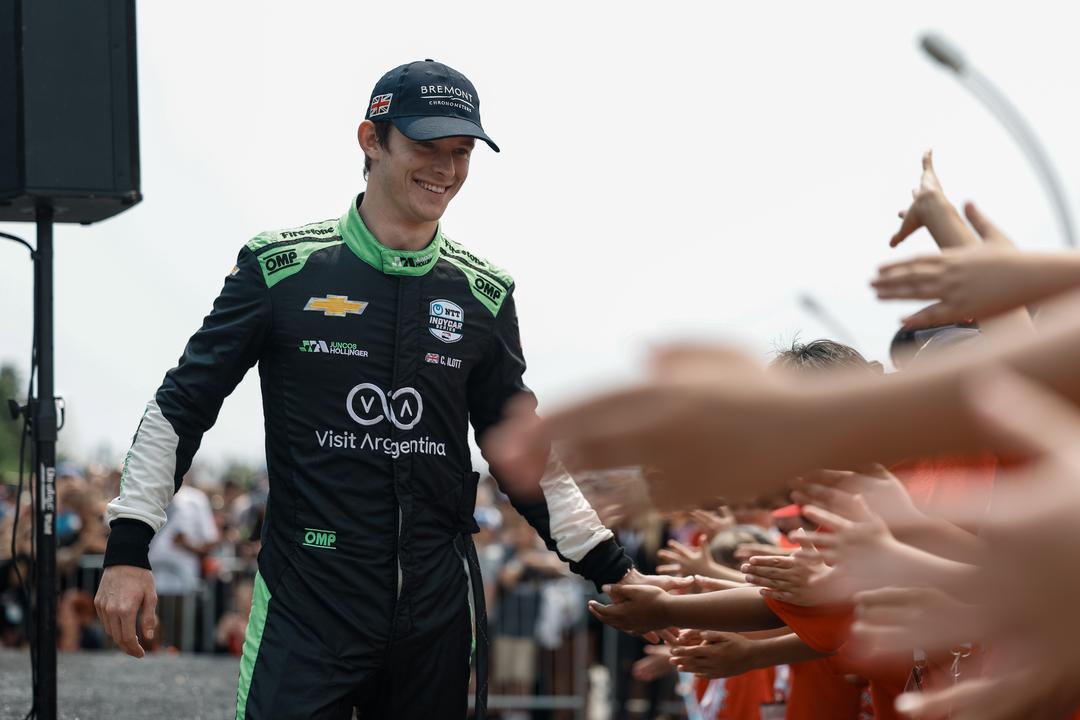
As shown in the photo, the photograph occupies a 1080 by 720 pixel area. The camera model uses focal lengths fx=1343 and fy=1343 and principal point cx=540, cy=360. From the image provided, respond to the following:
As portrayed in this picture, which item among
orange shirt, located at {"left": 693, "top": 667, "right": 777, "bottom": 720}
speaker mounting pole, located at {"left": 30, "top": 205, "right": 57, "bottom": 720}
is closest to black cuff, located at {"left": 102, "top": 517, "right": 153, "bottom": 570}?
speaker mounting pole, located at {"left": 30, "top": 205, "right": 57, "bottom": 720}

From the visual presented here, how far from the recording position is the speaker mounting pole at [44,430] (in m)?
4.93

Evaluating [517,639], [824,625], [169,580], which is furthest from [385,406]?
[169,580]

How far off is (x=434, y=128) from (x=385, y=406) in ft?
2.81

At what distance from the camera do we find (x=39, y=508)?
4977mm

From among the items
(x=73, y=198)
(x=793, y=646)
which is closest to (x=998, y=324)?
(x=793, y=646)

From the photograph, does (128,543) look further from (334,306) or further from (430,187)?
(430,187)

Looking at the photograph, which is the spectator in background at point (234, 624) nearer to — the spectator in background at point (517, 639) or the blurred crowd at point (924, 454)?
the spectator in background at point (517, 639)

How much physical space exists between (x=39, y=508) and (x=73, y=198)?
116 centimetres

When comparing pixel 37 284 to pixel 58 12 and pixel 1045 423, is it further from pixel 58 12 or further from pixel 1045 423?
pixel 1045 423

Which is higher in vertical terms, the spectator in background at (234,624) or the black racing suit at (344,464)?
the black racing suit at (344,464)

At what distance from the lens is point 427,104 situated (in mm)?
4133

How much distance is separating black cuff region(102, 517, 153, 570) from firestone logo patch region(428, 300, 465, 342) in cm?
100

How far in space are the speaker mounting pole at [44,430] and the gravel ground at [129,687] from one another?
1.22m

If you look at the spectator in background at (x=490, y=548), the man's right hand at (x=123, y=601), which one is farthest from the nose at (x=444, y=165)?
the spectator in background at (x=490, y=548)
